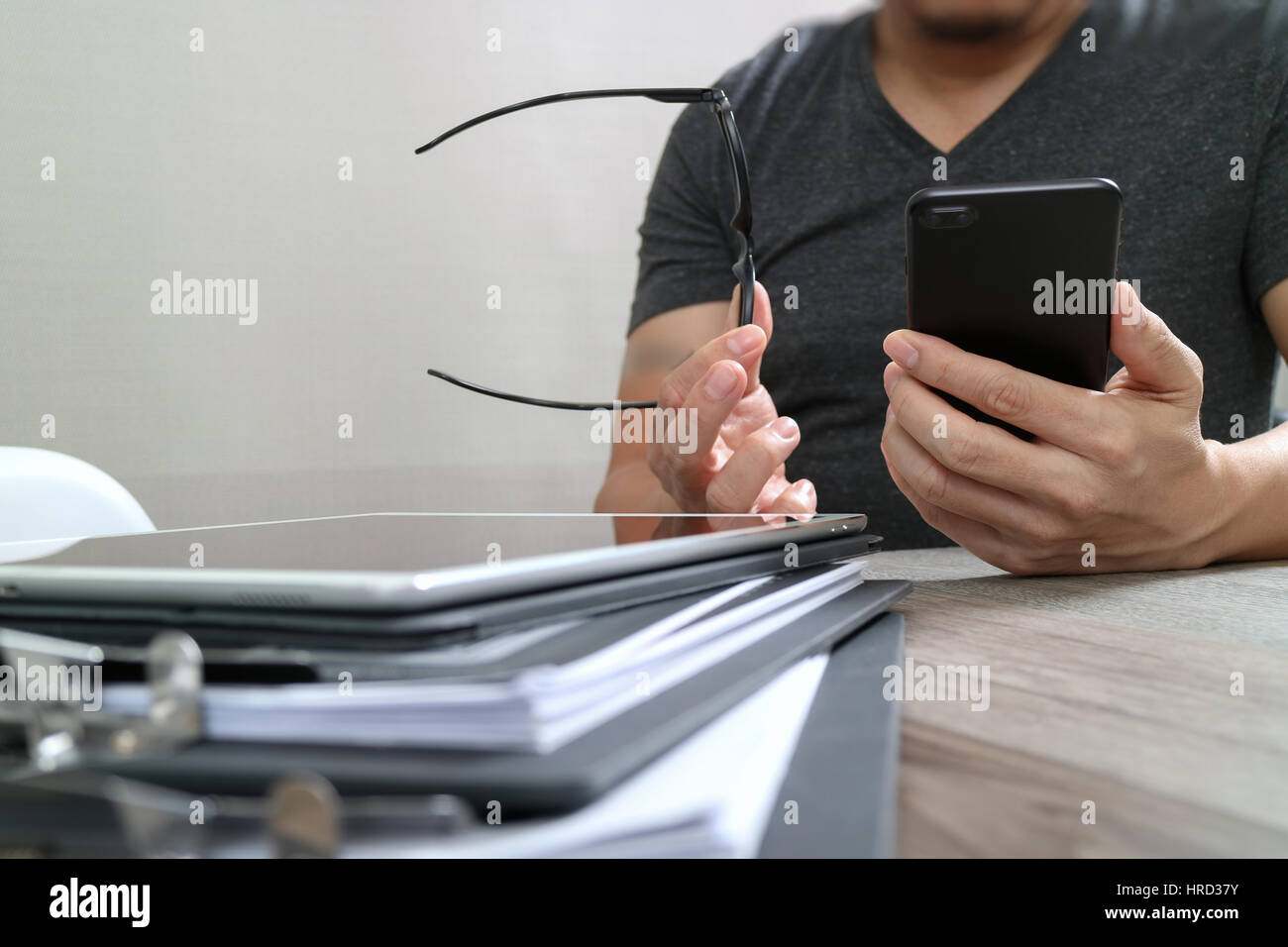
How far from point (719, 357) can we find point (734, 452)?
77 millimetres

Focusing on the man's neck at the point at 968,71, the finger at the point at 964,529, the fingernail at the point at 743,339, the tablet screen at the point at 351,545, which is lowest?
the finger at the point at 964,529

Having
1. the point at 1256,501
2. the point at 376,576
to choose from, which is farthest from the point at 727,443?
the point at 376,576

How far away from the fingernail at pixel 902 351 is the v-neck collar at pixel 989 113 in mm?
633

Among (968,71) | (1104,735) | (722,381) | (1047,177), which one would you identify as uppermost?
(968,71)

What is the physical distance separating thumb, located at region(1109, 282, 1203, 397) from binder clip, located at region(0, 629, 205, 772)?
429 millimetres

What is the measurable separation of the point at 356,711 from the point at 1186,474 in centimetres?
50

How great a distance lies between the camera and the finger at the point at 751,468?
602mm

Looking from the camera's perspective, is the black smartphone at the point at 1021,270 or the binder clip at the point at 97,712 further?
the black smartphone at the point at 1021,270

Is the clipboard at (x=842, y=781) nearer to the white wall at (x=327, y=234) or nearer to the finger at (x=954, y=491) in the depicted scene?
the finger at (x=954, y=491)

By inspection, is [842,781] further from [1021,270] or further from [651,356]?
[651,356]

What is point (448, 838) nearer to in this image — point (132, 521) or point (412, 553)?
point (412, 553)

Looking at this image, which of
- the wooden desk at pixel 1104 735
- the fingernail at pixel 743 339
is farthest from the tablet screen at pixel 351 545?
the fingernail at pixel 743 339

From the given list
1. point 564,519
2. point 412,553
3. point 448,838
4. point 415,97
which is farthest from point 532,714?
point 415,97

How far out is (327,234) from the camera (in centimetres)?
129
